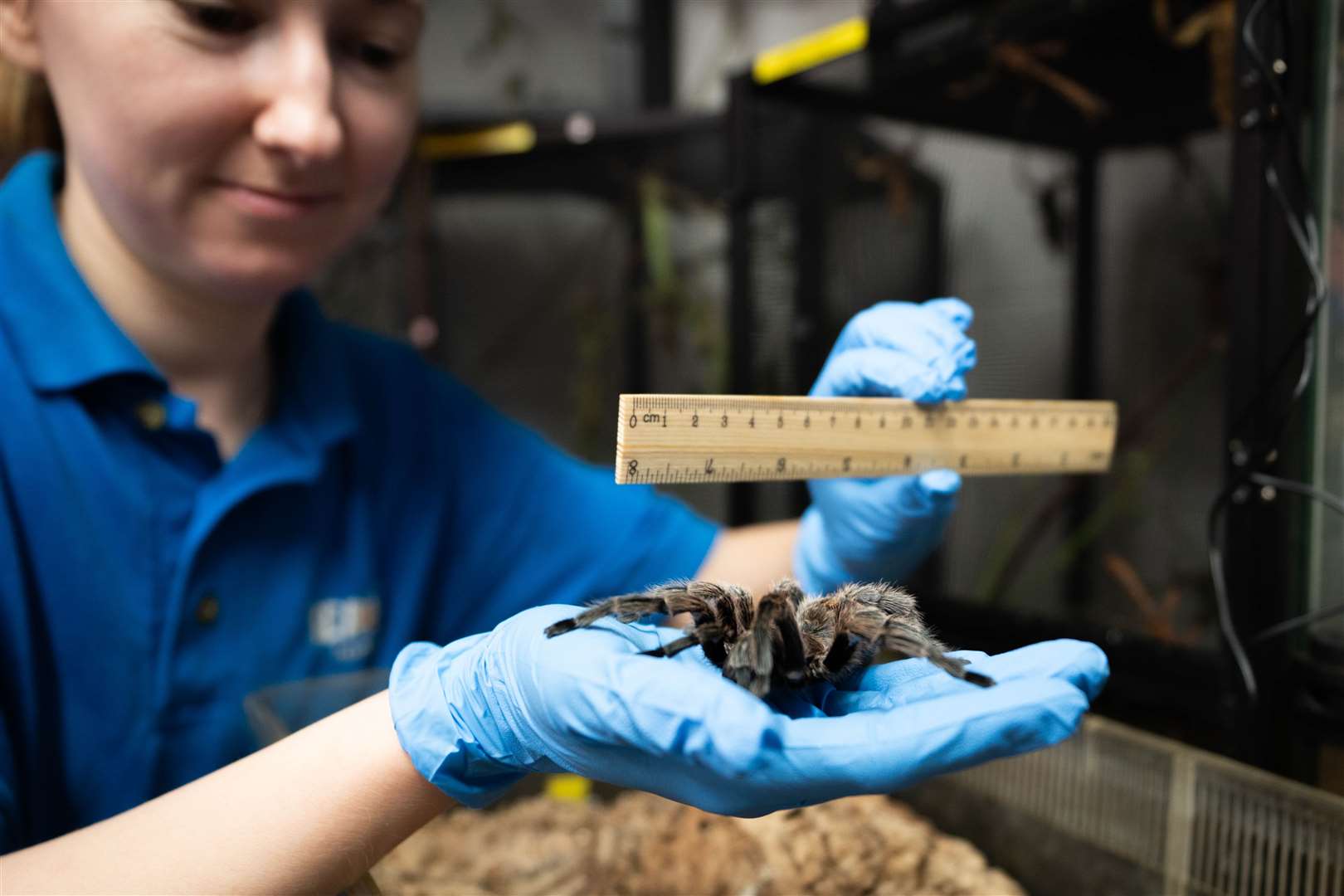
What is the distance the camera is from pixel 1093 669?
756 millimetres

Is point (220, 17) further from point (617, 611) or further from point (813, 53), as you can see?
point (813, 53)

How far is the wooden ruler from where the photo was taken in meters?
0.84

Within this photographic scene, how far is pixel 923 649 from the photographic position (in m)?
0.72

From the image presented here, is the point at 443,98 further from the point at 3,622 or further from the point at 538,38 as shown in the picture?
the point at 3,622

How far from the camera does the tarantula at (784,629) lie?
2.32ft

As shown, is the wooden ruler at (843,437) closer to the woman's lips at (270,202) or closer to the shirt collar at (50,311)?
the woman's lips at (270,202)

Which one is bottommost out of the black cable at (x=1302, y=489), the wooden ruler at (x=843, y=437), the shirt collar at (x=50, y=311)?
the black cable at (x=1302, y=489)

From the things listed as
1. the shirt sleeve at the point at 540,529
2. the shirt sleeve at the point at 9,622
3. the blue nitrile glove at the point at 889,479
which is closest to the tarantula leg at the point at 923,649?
the blue nitrile glove at the point at 889,479

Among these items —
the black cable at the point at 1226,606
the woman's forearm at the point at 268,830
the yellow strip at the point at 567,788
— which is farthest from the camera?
the yellow strip at the point at 567,788

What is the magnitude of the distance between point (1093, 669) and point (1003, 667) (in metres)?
0.07

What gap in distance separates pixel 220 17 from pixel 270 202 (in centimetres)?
21

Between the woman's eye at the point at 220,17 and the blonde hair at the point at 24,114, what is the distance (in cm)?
36

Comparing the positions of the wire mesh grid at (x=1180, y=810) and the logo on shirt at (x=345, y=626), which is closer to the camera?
the wire mesh grid at (x=1180, y=810)

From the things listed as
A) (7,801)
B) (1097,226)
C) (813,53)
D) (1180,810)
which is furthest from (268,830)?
(1097,226)
